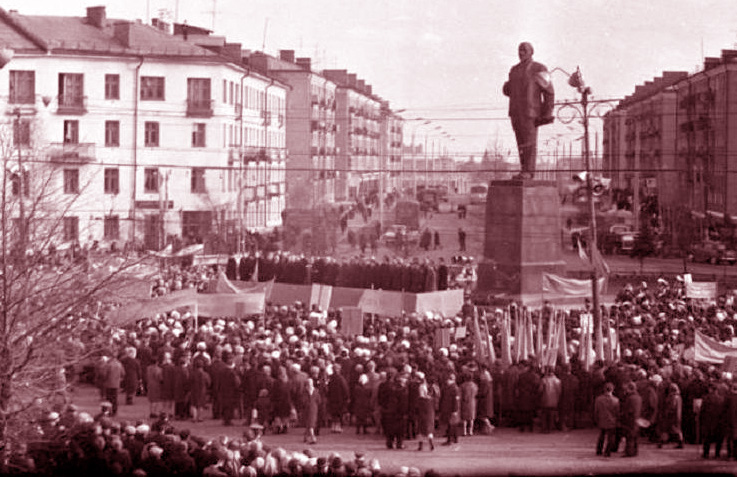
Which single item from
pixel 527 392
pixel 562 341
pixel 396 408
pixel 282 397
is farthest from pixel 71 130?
pixel 396 408

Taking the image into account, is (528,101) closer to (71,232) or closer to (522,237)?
(522,237)

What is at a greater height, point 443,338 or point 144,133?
point 144,133

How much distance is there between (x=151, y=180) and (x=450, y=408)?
124ft

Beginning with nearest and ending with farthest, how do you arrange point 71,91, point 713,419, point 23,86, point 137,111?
point 713,419
point 23,86
point 71,91
point 137,111

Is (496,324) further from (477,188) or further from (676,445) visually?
(477,188)

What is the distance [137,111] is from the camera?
57406mm

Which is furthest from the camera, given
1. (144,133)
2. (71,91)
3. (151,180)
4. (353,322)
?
(144,133)

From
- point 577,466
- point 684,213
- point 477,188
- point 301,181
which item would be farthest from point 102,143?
point 477,188

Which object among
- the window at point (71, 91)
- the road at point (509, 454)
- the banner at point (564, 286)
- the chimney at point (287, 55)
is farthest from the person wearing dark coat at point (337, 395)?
the chimney at point (287, 55)

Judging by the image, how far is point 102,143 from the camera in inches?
2227

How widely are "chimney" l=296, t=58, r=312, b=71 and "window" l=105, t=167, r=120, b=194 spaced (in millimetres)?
A: 23298

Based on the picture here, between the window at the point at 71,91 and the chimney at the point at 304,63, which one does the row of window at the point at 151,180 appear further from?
the chimney at the point at 304,63

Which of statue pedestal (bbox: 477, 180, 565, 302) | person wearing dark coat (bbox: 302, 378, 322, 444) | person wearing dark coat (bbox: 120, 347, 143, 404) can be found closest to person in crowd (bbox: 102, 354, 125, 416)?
person wearing dark coat (bbox: 120, 347, 143, 404)

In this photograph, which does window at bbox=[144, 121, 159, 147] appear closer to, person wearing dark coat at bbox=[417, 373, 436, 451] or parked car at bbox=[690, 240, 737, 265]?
parked car at bbox=[690, 240, 737, 265]
